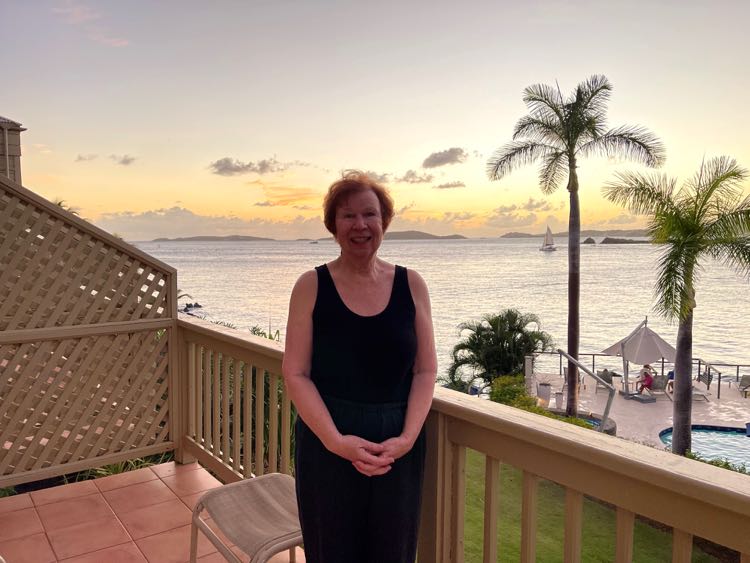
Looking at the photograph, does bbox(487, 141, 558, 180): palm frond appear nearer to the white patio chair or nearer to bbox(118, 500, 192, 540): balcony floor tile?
bbox(118, 500, 192, 540): balcony floor tile

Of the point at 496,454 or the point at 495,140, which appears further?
the point at 495,140

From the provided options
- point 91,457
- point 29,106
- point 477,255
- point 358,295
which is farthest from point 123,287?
point 477,255

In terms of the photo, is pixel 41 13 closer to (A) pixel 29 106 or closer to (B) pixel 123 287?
(A) pixel 29 106

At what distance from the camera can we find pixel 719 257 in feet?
44.4

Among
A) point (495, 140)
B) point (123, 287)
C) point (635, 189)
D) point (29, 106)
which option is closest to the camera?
point (123, 287)

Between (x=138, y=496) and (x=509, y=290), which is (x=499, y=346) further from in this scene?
(x=509, y=290)

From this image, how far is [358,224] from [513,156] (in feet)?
63.1

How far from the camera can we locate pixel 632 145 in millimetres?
18219

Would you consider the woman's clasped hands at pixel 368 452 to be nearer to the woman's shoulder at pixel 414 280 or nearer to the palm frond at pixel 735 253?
the woman's shoulder at pixel 414 280

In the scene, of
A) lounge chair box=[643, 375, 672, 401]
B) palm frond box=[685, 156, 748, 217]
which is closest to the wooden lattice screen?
palm frond box=[685, 156, 748, 217]

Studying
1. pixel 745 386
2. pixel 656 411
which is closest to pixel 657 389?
pixel 656 411

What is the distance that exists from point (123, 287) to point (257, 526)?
7.17 feet

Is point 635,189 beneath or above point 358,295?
above

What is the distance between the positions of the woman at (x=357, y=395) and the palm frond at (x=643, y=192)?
1444 centimetres
